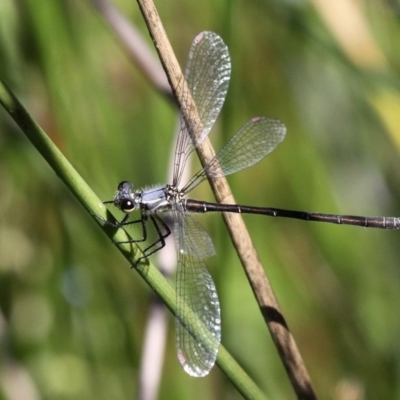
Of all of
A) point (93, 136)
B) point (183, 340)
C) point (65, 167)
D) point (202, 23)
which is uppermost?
point (202, 23)

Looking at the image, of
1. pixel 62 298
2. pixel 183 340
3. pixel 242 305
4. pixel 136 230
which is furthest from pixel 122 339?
pixel 183 340

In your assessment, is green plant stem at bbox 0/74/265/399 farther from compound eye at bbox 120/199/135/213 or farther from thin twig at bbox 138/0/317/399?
compound eye at bbox 120/199/135/213

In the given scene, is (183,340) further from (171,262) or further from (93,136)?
(93,136)

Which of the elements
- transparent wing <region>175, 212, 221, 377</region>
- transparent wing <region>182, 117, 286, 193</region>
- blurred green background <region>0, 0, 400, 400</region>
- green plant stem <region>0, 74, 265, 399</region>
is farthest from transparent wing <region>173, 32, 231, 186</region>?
green plant stem <region>0, 74, 265, 399</region>

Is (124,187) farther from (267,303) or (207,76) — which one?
(267,303)

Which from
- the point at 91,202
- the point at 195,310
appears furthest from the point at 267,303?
the point at 91,202

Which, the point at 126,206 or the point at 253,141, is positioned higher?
the point at 253,141
